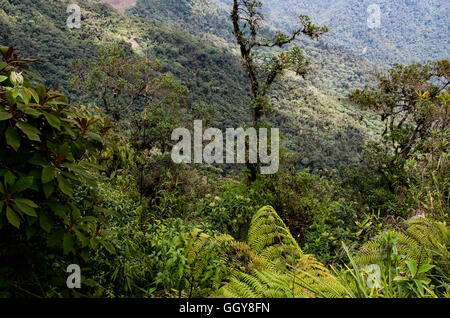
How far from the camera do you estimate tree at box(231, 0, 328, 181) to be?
480 cm

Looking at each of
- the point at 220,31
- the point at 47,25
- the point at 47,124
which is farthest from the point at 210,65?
the point at 47,124

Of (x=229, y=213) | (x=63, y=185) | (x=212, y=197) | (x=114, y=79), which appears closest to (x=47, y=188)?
(x=63, y=185)

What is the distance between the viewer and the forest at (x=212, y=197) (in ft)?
4.01

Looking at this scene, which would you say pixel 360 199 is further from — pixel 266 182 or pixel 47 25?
pixel 47 25

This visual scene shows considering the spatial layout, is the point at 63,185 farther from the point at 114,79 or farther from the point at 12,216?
the point at 114,79

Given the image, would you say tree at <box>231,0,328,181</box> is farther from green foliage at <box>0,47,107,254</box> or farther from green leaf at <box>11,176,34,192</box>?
green leaf at <box>11,176,34,192</box>

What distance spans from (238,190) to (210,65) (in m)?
35.8

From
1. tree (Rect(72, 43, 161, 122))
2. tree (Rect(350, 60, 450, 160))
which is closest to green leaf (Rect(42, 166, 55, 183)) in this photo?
tree (Rect(72, 43, 161, 122))

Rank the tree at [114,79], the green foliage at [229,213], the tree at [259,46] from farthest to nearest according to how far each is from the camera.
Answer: the tree at [114,79], the tree at [259,46], the green foliage at [229,213]

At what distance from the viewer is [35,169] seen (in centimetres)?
118

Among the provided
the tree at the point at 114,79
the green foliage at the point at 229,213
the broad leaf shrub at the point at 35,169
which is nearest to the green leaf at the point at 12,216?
the broad leaf shrub at the point at 35,169

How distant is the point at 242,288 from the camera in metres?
1.31

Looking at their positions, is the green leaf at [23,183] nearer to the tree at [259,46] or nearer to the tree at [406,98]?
the tree at [259,46]

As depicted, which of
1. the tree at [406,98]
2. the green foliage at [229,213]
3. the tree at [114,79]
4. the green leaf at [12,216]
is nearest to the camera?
the green leaf at [12,216]
